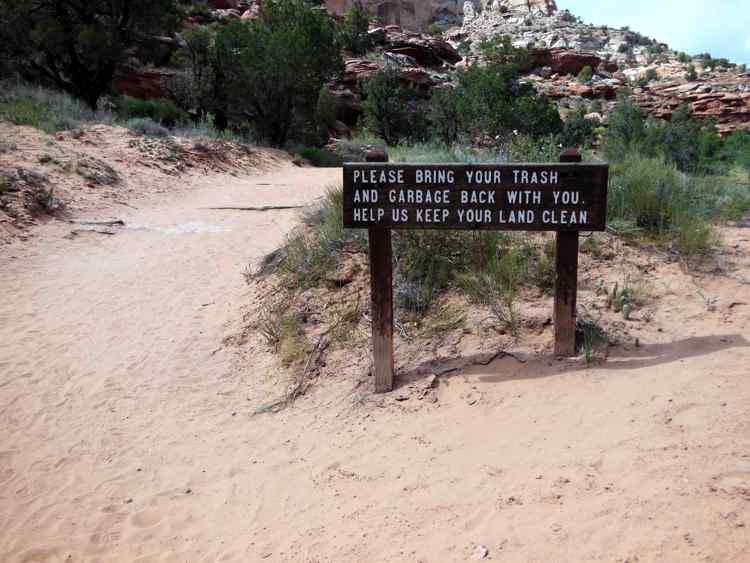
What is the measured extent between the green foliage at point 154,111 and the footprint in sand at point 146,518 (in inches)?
724

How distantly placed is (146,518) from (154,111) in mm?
20124

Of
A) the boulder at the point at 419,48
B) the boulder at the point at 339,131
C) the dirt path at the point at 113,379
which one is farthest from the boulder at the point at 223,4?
the dirt path at the point at 113,379

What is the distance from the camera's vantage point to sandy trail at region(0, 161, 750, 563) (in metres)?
3.04

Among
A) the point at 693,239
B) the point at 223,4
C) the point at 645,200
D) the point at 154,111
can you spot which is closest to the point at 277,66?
the point at 154,111

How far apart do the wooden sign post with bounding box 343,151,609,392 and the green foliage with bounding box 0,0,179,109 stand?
700 inches

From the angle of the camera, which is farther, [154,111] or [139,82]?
[139,82]

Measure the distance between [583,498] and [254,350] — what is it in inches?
140

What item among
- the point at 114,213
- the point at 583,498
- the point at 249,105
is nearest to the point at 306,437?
the point at 583,498

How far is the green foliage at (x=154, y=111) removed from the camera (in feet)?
67.4

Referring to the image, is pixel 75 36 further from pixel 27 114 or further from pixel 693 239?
pixel 693 239

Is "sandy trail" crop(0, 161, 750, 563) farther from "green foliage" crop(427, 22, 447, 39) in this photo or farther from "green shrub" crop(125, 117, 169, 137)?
"green foliage" crop(427, 22, 447, 39)

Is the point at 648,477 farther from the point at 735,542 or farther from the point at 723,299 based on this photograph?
the point at 723,299

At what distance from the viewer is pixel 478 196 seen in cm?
438

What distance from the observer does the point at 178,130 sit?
57.4 feet
